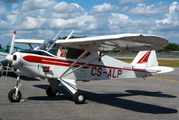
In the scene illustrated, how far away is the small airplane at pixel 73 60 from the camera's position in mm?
7023

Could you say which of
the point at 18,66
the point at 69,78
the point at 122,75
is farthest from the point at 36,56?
the point at 122,75

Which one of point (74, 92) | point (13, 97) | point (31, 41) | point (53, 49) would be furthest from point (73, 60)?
point (31, 41)

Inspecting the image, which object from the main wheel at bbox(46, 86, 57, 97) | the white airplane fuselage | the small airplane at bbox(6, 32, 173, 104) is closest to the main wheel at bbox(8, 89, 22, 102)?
the small airplane at bbox(6, 32, 173, 104)

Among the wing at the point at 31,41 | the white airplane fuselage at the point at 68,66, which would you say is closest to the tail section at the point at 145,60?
the white airplane fuselage at the point at 68,66

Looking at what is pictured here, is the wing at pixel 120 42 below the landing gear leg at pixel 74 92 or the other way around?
the other way around

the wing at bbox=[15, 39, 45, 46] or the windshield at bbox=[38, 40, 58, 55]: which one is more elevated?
the wing at bbox=[15, 39, 45, 46]

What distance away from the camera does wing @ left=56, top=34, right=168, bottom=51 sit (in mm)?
6160

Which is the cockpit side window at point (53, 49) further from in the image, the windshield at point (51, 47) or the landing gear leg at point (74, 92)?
the landing gear leg at point (74, 92)

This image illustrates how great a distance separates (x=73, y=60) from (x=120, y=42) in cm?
217

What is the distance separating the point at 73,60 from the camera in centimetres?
827

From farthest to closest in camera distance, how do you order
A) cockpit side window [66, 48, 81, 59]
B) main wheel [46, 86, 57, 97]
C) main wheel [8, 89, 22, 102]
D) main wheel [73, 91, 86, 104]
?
1. main wheel [46, 86, 57, 97]
2. cockpit side window [66, 48, 81, 59]
3. main wheel [73, 91, 86, 104]
4. main wheel [8, 89, 22, 102]

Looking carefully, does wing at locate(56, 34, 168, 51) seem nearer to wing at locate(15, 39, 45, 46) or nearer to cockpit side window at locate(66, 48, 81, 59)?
cockpit side window at locate(66, 48, 81, 59)

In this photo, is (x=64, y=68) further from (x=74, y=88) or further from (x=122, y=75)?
(x=122, y=75)

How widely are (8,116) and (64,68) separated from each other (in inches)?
113
